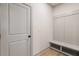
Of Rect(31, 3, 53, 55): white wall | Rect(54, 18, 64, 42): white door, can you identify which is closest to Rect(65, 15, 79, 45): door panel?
Rect(54, 18, 64, 42): white door

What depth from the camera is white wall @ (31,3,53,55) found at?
111 cm

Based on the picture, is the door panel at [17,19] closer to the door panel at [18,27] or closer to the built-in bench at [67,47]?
the door panel at [18,27]

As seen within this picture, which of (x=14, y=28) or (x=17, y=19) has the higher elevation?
(x=17, y=19)

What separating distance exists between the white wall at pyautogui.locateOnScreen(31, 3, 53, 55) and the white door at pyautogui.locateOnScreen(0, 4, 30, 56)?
18cm

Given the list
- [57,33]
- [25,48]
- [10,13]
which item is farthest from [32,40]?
[10,13]

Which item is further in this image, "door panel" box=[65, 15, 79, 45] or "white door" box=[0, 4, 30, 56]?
"door panel" box=[65, 15, 79, 45]

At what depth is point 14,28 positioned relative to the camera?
→ 88 cm

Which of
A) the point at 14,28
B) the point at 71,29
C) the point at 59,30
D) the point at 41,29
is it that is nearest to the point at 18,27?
the point at 14,28

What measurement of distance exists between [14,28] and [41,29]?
53 cm

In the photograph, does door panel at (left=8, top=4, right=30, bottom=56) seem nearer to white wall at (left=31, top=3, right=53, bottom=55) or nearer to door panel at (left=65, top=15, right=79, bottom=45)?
white wall at (left=31, top=3, right=53, bottom=55)

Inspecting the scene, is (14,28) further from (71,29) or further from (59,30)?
(71,29)

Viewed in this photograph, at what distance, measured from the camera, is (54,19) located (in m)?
1.06

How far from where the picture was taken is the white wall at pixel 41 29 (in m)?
1.11

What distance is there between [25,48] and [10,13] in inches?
24.9
